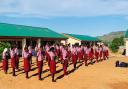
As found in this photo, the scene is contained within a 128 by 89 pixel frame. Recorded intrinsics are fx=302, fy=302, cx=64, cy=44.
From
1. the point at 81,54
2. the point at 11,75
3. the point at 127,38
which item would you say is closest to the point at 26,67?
the point at 11,75

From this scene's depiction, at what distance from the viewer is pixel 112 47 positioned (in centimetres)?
5231

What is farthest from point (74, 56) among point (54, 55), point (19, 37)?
point (19, 37)

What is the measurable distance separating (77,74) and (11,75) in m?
4.12

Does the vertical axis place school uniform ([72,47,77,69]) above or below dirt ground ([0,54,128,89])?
above

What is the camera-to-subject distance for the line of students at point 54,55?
54.2 ft

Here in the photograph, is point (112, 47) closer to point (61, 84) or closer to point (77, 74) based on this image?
point (77, 74)

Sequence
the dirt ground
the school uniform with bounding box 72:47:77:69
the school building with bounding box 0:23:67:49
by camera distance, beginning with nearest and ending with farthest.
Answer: the dirt ground < the school uniform with bounding box 72:47:77:69 < the school building with bounding box 0:23:67:49

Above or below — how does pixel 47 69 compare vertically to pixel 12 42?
below

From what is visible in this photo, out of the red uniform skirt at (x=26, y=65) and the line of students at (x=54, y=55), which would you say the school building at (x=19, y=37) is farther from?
the red uniform skirt at (x=26, y=65)

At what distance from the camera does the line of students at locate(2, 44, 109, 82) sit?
16.5 metres

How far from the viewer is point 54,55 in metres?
16.5

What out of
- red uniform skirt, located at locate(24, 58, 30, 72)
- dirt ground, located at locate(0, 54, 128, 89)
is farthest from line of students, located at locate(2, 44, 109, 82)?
dirt ground, located at locate(0, 54, 128, 89)

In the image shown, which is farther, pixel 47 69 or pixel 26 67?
pixel 47 69

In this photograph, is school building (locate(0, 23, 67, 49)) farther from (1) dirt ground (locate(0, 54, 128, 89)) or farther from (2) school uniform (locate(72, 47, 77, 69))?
(1) dirt ground (locate(0, 54, 128, 89))
